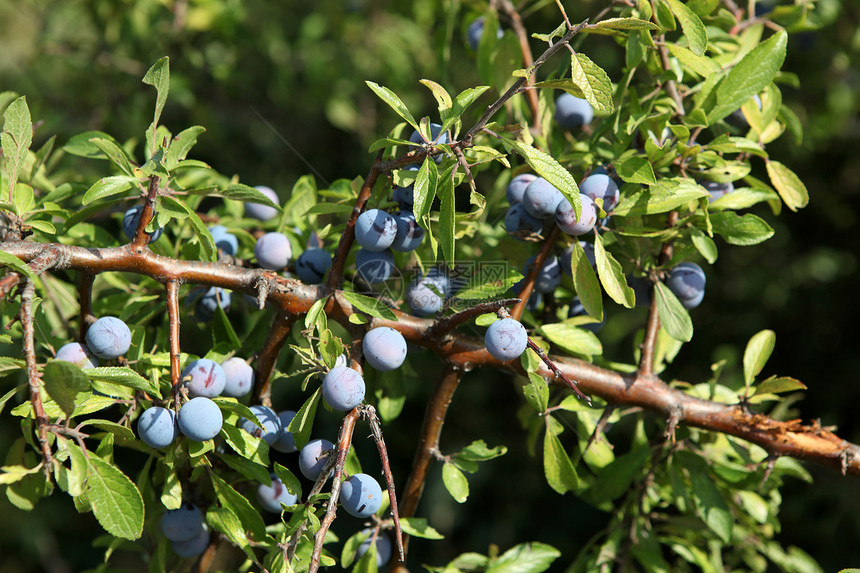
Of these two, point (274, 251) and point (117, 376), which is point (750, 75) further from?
point (117, 376)

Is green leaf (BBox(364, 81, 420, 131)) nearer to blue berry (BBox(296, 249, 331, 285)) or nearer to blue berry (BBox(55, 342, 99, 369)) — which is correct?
blue berry (BBox(296, 249, 331, 285))

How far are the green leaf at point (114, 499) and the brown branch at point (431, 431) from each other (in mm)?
424

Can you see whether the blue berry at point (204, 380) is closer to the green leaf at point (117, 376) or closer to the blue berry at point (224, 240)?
the green leaf at point (117, 376)

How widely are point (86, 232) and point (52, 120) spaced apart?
967 millimetres

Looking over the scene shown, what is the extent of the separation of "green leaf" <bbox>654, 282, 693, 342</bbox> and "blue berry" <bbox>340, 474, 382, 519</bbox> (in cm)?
51

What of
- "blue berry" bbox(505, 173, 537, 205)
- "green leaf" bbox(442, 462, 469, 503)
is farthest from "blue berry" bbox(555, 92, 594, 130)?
"green leaf" bbox(442, 462, 469, 503)

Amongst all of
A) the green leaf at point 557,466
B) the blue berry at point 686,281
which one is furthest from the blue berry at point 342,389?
the blue berry at point 686,281

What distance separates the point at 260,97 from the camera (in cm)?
288

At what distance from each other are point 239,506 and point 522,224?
0.61 meters

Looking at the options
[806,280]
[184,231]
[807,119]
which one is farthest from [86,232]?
[806,280]

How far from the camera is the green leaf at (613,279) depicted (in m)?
0.98

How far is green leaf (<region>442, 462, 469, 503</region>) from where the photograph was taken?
3.38ft

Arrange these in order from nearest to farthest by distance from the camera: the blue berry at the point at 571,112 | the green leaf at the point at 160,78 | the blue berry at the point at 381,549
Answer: the green leaf at the point at 160,78 → the blue berry at the point at 381,549 → the blue berry at the point at 571,112

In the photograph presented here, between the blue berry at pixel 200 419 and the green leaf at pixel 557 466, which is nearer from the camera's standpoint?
the blue berry at pixel 200 419
